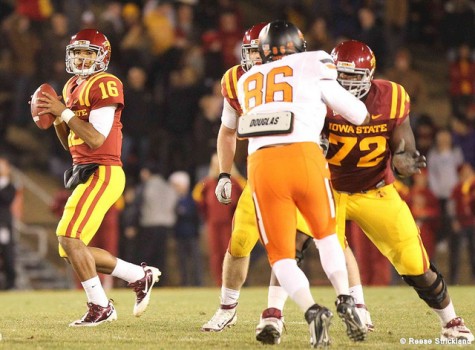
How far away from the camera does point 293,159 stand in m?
5.44

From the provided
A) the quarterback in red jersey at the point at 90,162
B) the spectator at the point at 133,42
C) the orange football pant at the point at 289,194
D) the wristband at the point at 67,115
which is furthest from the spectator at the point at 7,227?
the orange football pant at the point at 289,194

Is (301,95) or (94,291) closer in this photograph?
(301,95)

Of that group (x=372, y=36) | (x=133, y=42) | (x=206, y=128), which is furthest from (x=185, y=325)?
(x=372, y=36)

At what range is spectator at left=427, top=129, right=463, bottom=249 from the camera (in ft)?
43.7

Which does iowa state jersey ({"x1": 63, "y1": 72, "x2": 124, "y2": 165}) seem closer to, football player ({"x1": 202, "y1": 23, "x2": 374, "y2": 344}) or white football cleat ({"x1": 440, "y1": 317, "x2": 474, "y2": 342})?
football player ({"x1": 202, "y1": 23, "x2": 374, "y2": 344})

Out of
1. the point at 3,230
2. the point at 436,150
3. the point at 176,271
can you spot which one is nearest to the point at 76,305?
the point at 3,230

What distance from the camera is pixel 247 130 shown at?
5.58 meters

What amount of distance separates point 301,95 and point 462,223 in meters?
7.65

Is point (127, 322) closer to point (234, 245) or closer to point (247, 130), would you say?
point (234, 245)

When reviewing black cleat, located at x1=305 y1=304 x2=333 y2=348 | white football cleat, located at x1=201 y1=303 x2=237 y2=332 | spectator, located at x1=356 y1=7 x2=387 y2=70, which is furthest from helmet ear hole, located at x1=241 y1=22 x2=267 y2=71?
spectator, located at x1=356 y1=7 x2=387 y2=70

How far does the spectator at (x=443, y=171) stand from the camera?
524 inches

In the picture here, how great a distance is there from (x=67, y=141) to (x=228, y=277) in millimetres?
1490

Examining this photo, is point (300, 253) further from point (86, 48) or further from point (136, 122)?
point (136, 122)

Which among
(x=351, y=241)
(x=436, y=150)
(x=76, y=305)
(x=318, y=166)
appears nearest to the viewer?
(x=318, y=166)
